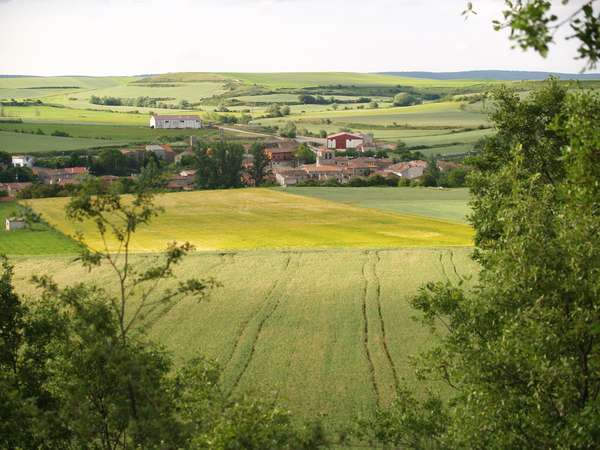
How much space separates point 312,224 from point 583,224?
46.9 m

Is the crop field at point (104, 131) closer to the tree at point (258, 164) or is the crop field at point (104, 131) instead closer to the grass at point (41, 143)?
the grass at point (41, 143)


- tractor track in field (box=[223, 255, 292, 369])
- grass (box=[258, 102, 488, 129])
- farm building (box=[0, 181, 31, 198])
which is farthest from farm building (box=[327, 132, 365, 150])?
tractor track in field (box=[223, 255, 292, 369])

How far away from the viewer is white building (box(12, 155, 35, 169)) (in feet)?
328

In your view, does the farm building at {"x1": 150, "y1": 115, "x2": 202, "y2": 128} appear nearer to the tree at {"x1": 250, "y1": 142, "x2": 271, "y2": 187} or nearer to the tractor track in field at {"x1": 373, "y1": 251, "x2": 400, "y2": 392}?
the tree at {"x1": 250, "y1": 142, "x2": 271, "y2": 187}

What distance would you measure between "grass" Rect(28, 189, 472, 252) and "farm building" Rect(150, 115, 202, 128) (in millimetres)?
80004

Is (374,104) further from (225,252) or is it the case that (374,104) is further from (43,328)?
(43,328)

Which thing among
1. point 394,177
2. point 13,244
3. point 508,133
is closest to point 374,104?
point 394,177

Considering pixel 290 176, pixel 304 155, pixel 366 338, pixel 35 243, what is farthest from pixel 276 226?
pixel 304 155

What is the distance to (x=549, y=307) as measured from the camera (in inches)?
480

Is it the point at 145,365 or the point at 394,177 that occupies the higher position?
the point at 145,365

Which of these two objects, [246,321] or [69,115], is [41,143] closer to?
[69,115]

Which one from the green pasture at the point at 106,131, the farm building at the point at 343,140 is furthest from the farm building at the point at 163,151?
the farm building at the point at 343,140

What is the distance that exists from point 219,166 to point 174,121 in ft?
205

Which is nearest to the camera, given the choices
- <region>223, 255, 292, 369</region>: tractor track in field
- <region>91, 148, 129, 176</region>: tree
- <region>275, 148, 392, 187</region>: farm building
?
<region>223, 255, 292, 369</region>: tractor track in field
